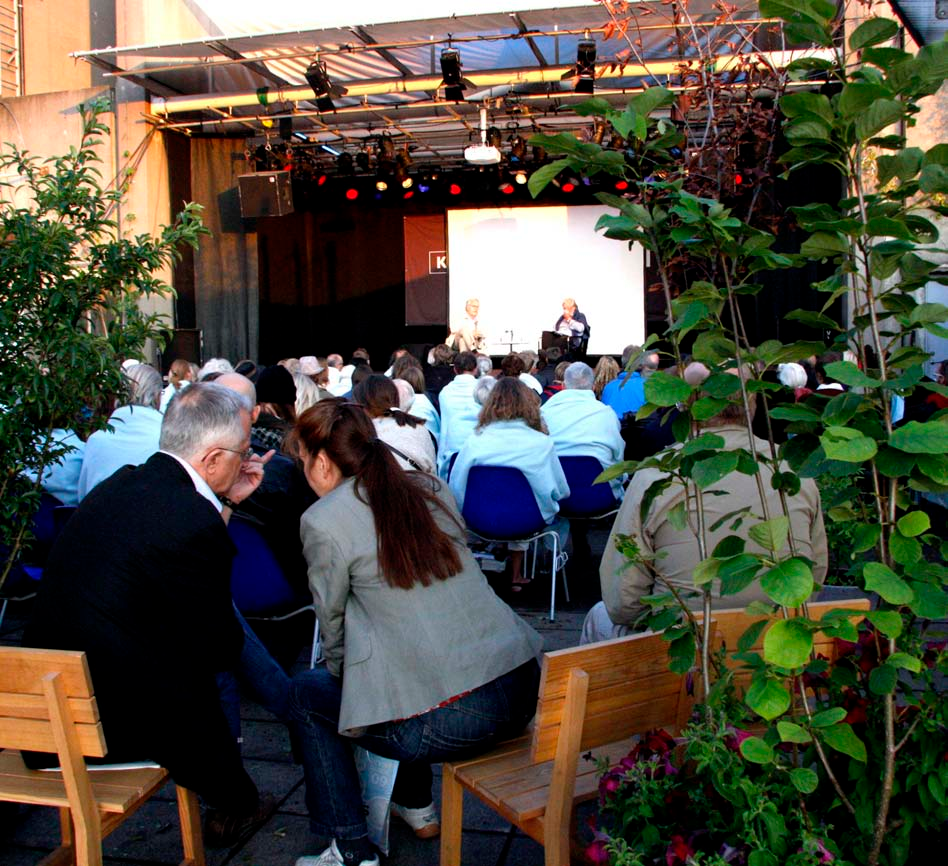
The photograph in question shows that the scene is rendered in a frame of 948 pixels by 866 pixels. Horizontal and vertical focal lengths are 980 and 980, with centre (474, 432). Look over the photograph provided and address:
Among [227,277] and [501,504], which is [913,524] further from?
[227,277]

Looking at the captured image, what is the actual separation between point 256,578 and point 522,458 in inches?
66.3

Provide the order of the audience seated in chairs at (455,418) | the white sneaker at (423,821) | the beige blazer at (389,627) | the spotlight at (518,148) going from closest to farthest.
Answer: the beige blazer at (389,627), the white sneaker at (423,821), the audience seated in chairs at (455,418), the spotlight at (518,148)

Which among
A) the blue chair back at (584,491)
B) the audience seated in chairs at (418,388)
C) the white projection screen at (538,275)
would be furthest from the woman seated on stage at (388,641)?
the white projection screen at (538,275)

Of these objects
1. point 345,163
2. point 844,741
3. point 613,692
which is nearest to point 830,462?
point 844,741

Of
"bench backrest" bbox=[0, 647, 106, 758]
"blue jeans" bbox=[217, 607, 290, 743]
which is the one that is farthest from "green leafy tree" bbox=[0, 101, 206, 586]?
"bench backrest" bbox=[0, 647, 106, 758]

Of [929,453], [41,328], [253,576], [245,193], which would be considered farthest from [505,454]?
[245,193]

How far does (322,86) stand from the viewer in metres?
11.1

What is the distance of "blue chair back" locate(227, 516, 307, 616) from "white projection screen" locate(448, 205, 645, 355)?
40.5 ft

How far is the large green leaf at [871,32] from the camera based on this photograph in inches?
54.9

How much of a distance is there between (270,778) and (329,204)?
47.8ft

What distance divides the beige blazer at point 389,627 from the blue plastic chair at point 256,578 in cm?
115

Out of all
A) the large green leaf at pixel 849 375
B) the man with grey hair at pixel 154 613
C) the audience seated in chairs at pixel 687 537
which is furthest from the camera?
the audience seated in chairs at pixel 687 537

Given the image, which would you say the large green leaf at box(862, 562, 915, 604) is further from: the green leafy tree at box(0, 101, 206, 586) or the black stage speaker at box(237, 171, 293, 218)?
the black stage speaker at box(237, 171, 293, 218)

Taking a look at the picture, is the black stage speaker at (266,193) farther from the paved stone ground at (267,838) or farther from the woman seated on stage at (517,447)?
the paved stone ground at (267,838)
